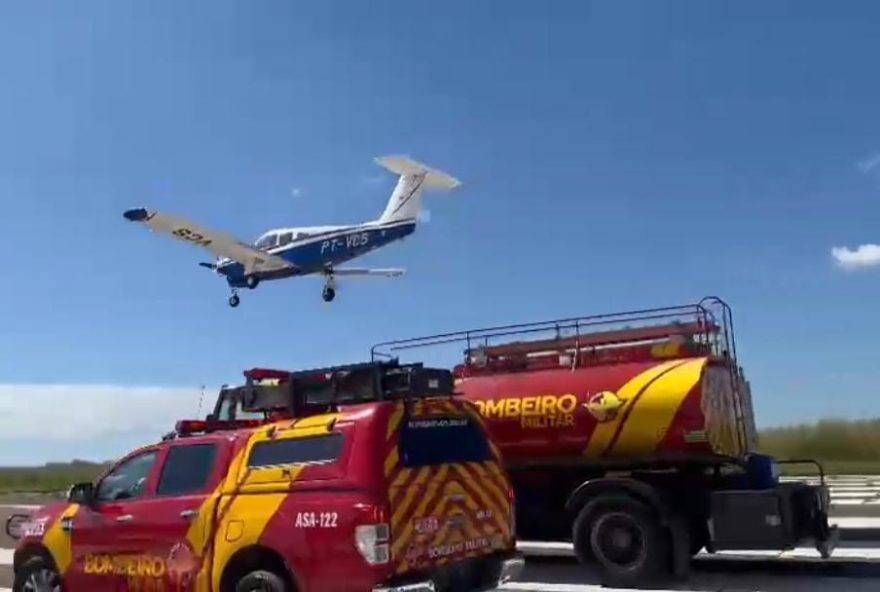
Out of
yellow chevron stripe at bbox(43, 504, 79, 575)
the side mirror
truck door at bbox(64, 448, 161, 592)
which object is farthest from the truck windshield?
yellow chevron stripe at bbox(43, 504, 79, 575)

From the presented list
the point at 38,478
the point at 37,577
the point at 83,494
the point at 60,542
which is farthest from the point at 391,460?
the point at 38,478

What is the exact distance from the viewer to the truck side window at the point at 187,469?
902cm

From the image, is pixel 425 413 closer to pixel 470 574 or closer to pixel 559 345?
pixel 470 574

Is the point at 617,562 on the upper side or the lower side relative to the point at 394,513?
lower

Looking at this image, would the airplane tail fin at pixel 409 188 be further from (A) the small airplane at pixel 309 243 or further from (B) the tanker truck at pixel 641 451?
(B) the tanker truck at pixel 641 451

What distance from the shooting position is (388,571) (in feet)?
25.3

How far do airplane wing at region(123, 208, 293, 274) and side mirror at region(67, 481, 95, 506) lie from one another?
23524 millimetres

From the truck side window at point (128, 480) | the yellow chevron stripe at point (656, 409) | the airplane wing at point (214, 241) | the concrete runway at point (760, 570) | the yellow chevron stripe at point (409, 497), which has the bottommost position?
the concrete runway at point (760, 570)

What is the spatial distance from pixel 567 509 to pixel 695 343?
101 inches

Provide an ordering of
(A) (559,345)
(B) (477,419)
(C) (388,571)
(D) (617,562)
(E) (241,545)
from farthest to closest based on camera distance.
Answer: (A) (559,345)
(D) (617,562)
(B) (477,419)
(E) (241,545)
(C) (388,571)

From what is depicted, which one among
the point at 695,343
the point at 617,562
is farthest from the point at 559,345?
the point at 617,562

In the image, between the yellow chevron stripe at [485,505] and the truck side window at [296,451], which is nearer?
the truck side window at [296,451]

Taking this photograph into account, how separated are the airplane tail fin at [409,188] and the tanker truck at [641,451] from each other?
73.3 ft

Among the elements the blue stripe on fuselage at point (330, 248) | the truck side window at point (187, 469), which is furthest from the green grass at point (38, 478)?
the truck side window at point (187, 469)
